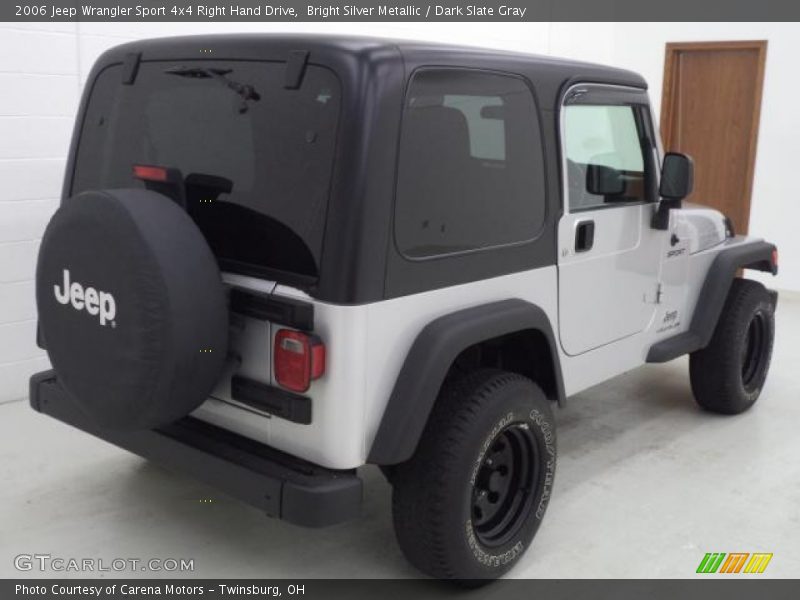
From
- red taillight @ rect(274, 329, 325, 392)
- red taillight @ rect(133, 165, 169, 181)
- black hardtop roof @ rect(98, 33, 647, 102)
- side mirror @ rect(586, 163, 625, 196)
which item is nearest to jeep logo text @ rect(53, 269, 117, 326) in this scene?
red taillight @ rect(133, 165, 169, 181)

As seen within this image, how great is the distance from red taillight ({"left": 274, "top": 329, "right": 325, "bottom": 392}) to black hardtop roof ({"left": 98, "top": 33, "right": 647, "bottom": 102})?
2.53 ft

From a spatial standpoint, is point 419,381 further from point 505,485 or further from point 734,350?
point 734,350

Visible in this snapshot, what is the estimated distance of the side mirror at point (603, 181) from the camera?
11.0 ft

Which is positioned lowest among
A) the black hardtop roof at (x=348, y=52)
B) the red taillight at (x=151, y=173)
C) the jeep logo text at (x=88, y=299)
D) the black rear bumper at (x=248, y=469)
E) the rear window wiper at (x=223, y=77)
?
the black rear bumper at (x=248, y=469)

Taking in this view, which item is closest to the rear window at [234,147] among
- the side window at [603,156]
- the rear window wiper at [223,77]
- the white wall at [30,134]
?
the rear window wiper at [223,77]

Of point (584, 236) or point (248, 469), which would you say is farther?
point (584, 236)

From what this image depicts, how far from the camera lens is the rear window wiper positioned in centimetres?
256

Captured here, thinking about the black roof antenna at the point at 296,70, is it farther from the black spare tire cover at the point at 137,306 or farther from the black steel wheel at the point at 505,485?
the black steel wheel at the point at 505,485

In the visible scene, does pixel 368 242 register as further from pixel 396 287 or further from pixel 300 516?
pixel 300 516

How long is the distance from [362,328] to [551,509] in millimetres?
1480

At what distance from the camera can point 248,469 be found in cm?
247

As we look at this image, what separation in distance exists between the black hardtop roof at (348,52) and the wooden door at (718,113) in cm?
499

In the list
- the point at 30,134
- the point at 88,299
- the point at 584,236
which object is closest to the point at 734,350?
the point at 584,236

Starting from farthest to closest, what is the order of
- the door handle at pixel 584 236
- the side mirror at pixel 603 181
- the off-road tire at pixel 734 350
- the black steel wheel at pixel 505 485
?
the off-road tire at pixel 734 350 < the side mirror at pixel 603 181 < the door handle at pixel 584 236 < the black steel wheel at pixel 505 485
